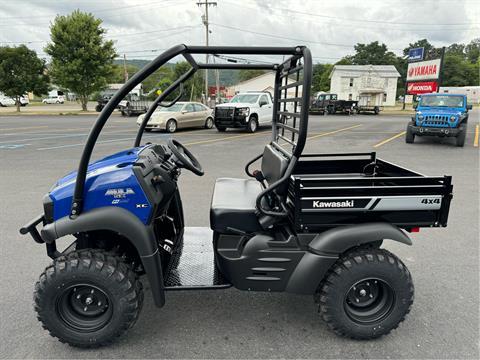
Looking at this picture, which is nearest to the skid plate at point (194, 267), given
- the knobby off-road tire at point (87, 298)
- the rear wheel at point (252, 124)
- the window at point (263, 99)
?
the knobby off-road tire at point (87, 298)

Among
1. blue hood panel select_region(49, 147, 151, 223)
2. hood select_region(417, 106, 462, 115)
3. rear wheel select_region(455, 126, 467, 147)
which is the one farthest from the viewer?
hood select_region(417, 106, 462, 115)

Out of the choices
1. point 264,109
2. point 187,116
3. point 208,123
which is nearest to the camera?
point 264,109

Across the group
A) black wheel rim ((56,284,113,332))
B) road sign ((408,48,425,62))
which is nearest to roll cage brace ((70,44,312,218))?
black wheel rim ((56,284,113,332))

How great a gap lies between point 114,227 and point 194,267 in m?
0.77

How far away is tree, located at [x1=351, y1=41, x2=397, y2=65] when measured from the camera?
281 feet

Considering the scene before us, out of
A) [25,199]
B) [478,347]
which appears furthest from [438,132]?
[25,199]

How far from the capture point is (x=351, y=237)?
225 centimetres

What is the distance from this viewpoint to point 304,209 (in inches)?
88.2

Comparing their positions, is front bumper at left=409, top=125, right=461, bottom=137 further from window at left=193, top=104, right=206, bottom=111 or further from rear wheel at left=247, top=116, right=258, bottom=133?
window at left=193, top=104, right=206, bottom=111

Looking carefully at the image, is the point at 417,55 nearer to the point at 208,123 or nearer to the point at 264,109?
the point at 264,109

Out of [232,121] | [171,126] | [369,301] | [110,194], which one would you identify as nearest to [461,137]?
[232,121]

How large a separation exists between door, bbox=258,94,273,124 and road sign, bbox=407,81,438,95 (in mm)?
23080

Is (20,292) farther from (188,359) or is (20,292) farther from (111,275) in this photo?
(188,359)

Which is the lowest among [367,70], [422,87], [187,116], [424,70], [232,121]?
[232,121]
